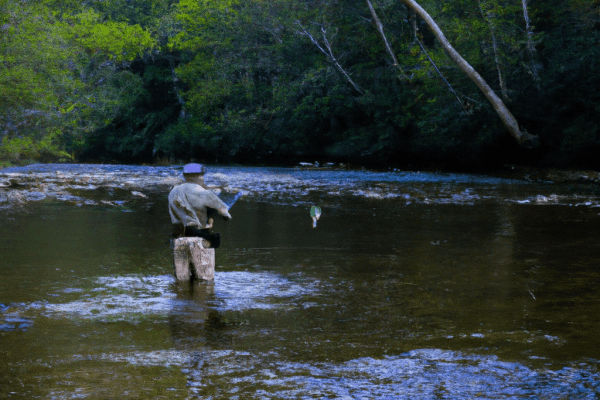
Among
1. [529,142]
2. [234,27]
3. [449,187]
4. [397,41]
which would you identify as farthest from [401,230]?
[234,27]

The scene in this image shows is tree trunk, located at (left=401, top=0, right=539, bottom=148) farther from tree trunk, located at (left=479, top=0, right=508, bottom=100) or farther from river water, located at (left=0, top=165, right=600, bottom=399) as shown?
river water, located at (left=0, top=165, right=600, bottom=399)

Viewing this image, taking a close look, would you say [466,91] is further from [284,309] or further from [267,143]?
[284,309]

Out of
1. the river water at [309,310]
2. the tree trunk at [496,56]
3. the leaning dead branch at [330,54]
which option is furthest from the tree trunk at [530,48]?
the river water at [309,310]

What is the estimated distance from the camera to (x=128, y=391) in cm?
407

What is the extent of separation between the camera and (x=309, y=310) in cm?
620

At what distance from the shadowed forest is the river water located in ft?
42.0

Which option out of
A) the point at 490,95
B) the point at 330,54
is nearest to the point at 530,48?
the point at 490,95

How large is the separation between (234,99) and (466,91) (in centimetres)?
1558

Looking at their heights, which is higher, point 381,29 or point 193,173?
point 381,29

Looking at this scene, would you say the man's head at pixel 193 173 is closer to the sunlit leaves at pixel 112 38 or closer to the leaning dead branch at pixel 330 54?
the leaning dead branch at pixel 330 54

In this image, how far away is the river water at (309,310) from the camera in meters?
4.29

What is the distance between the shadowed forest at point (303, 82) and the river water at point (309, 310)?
12.8m

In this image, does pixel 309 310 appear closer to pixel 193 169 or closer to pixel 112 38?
pixel 193 169

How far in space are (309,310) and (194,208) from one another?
188 centimetres
